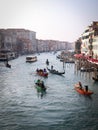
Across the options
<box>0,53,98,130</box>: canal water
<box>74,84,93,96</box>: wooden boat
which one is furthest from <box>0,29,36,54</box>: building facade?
<box>74,84,93,96</box>: wooden boat

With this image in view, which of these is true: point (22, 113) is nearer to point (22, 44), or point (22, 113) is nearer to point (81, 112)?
point (81, 112)

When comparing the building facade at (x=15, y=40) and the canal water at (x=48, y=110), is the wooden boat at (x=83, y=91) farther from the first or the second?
the building facade at (x=15, y=40)

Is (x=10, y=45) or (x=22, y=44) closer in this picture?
(x=10, y=45)

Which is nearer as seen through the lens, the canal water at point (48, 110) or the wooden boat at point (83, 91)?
the canal water at point (48, 110)

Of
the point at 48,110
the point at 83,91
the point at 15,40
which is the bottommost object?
the point at 48,110

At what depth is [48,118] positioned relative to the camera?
24203 mm

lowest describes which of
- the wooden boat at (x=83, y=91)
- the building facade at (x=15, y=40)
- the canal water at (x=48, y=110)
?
the canal water at (x=48, y=110)

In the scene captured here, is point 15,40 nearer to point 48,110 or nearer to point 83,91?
point 83,91

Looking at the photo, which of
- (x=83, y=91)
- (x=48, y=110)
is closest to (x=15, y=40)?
(x=83, y=91)

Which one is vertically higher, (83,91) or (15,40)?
(15,40)

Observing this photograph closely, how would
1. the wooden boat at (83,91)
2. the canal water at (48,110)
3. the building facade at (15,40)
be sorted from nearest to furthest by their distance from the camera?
the canal water at (48,110)
the wooden boat at (83,91)
the building facade at (15,40)

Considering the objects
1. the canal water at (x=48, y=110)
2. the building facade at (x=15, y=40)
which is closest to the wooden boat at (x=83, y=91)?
the canal water at (x=48, y=110)

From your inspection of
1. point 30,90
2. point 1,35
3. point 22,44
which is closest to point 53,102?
point 30,90

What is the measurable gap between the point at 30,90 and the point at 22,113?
11393 millimetres
